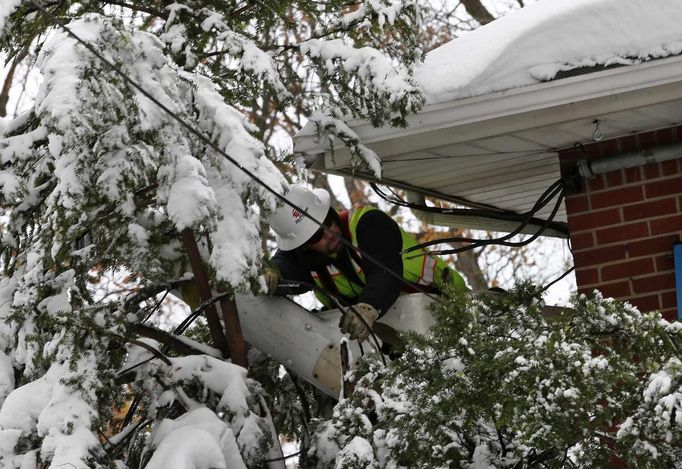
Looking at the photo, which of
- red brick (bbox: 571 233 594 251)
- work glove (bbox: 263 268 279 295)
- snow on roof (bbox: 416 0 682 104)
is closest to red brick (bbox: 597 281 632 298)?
red brick (bbox: 571 233 594 251)

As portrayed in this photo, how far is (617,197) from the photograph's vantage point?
5.77 meters

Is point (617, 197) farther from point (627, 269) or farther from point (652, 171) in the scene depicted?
point (627, 269)

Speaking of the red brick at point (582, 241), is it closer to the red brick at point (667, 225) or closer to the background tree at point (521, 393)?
the red brick at point (667, 225)

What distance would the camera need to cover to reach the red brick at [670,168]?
5.66 meters

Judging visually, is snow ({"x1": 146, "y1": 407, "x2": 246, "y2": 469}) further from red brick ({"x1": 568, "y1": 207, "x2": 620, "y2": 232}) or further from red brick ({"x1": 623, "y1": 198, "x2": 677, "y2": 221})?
red brick ({"x1": 623, "y1": 198, "x2": 677, "y2": 221})

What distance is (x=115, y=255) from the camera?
4.66 metres

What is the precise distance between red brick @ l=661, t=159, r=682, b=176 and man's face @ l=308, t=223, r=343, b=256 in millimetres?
1605

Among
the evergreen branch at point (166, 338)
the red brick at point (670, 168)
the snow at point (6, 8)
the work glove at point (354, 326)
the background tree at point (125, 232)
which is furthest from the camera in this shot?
the red brick at point (670, 168)

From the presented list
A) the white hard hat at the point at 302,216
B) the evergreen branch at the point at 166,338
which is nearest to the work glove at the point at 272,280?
the evergreen branch at the point at 166,338

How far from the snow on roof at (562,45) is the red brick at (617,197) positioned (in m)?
0.88

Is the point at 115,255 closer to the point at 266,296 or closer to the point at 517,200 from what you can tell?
the point at 266,296

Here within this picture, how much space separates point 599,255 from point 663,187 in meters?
0.45

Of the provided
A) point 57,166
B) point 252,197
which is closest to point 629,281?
point 252,197

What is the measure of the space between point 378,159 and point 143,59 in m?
1.30
